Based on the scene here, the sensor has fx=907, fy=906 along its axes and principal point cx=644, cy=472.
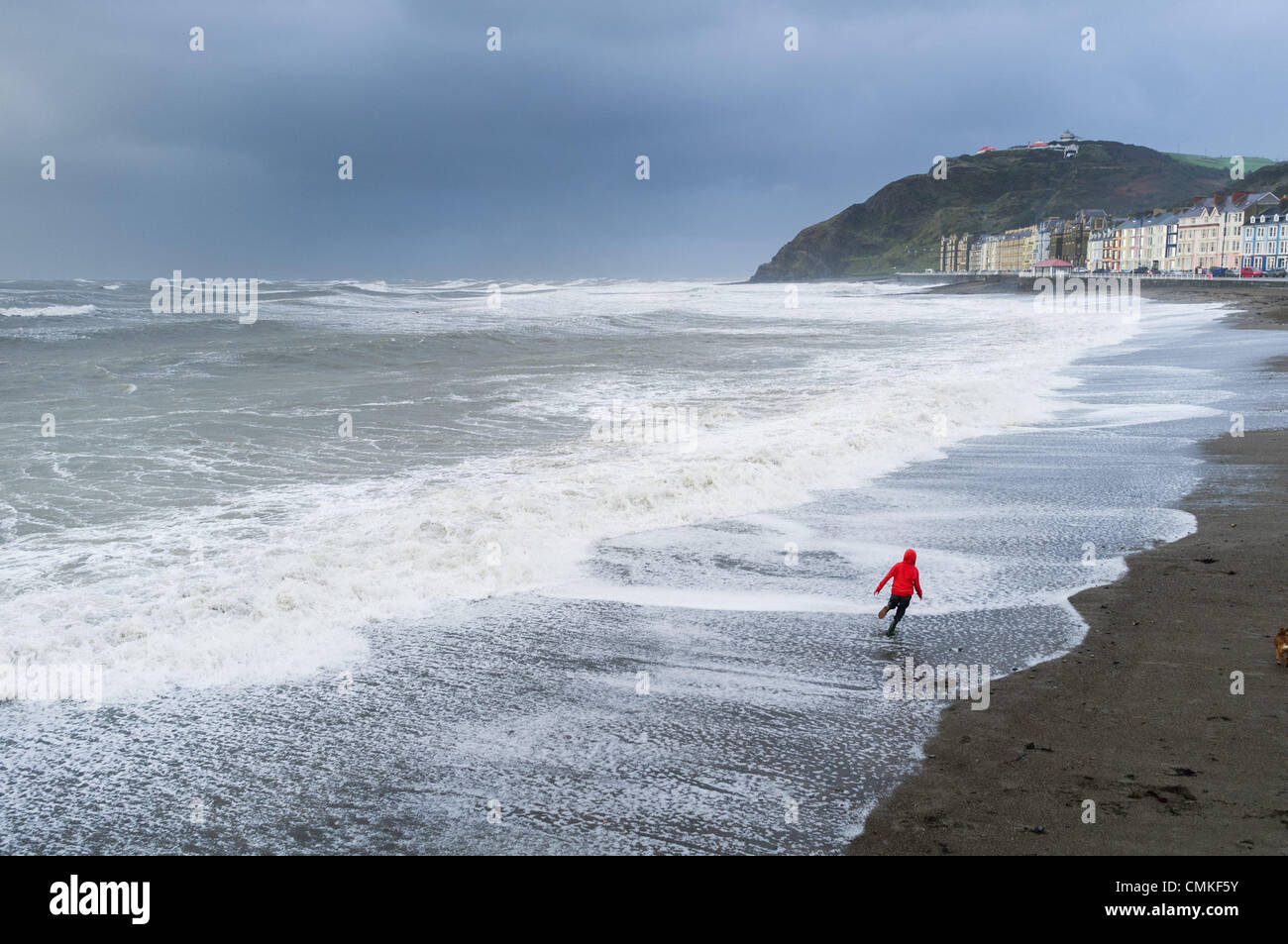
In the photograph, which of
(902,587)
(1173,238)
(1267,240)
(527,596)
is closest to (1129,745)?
(902,587)

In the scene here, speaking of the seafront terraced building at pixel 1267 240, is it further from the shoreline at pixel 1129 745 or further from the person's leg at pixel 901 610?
the person's leg at pixel 901 610

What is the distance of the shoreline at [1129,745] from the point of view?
4.82 m

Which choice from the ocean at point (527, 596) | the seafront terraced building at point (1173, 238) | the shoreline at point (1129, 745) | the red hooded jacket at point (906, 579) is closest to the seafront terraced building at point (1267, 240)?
the seafront terraced building at point (1173, 238)

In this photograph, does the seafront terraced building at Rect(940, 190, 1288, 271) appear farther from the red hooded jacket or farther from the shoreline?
the red hooded jacket

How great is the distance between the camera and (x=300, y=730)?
243 inches

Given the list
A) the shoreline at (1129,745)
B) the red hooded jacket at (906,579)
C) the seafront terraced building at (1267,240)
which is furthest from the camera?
the seafront terraced building at (1267,240)

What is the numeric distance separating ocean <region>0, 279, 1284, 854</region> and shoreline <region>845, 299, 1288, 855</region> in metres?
0.35

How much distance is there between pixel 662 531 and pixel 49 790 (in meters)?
7.01

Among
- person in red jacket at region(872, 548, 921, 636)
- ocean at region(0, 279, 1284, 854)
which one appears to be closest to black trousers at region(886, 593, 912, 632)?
person in red jacket at region(872, 548, 921, 636)

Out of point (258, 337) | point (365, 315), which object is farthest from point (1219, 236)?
point (258, 337)

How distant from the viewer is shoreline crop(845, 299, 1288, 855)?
190 inches

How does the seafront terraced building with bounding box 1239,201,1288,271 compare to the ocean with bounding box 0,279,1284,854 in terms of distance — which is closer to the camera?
the ocean with bounding box 0,279,1284,854

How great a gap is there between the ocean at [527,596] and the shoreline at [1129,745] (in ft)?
1.16
